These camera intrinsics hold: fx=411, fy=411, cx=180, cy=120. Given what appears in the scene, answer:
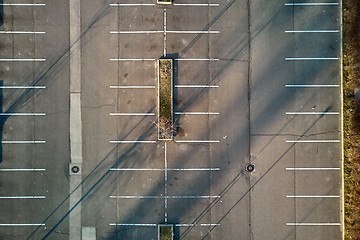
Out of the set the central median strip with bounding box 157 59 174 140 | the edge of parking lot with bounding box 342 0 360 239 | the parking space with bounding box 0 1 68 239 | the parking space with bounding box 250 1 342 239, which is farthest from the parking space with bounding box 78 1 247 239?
the edge of parking lot with bounding box 342 0 360 239

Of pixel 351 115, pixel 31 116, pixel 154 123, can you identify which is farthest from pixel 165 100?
pixel 351 115

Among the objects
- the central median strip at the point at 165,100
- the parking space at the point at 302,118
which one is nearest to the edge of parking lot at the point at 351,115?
the parking space at the point at 302,118

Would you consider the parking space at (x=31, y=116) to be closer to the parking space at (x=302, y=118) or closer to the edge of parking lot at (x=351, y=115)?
the parking space at (x=302, y=118)

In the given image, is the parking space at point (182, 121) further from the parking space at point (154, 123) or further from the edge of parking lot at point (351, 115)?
the edge of parking lot at point (351, 115)

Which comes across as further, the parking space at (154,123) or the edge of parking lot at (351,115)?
the parking space at (154,123)

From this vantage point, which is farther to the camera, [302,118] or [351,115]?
[302,118]

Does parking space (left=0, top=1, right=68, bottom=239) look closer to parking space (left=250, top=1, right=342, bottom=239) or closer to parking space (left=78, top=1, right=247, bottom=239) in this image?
parking space (left=78, top=1, right=247, bottom=239)

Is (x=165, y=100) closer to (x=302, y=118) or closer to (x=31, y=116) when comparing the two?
(x=31, y=116)

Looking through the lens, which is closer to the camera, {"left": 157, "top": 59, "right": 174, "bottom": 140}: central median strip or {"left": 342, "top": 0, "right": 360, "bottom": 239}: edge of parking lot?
{"left": 342, "top": 0, "right": 360, "bottom": 239}: edge of parking lot

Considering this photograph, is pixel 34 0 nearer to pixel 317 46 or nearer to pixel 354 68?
pixel 317 46

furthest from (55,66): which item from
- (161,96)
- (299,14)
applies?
(299,14)

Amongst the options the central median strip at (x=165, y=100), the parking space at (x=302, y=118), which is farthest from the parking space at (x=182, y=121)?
the central median strip at (x=165, y=100)
